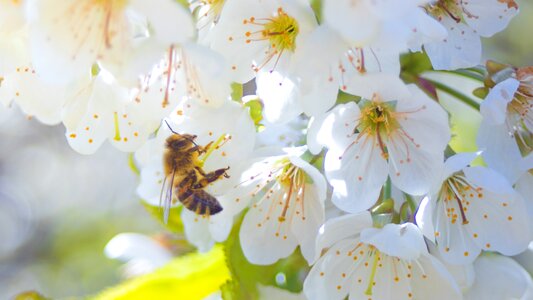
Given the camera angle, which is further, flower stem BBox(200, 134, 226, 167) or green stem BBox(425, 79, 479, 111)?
green stem BBox(425, 79, 479, 111)

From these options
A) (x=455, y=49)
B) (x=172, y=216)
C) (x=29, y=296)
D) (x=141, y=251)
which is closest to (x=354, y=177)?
(x=455, y=49)

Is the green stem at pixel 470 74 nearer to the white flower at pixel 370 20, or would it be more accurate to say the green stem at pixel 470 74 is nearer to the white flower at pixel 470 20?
the white flower at pixel 470 20

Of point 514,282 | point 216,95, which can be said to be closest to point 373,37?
point 216,95

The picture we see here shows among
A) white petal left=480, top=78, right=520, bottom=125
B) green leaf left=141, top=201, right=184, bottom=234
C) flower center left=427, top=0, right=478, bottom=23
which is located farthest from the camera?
green leaf left=141, top=201, right=184, bottom=234

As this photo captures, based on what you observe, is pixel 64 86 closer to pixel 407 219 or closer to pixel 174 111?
pixel 174 111

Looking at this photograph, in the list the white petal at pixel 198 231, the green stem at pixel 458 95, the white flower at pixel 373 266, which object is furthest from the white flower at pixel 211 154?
the green stem at pixel 458 95

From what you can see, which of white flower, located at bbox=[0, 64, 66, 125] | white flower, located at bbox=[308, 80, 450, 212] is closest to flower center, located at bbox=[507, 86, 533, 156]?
white flower, located at bbox=[308, 80, 450, 212]

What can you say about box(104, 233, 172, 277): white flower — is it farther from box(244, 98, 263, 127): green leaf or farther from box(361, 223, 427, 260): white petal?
box(361, 223, 427, 260): white petal
